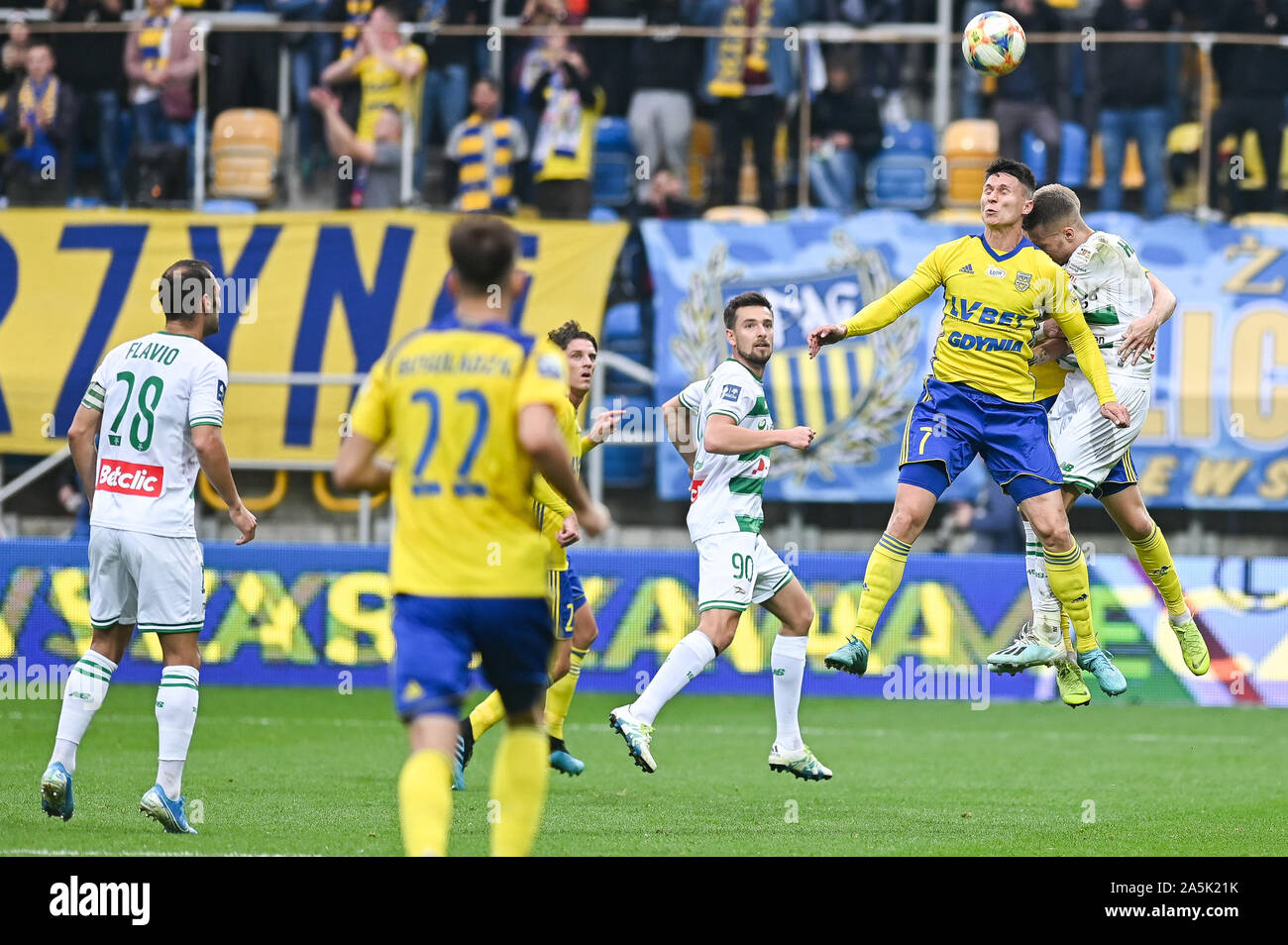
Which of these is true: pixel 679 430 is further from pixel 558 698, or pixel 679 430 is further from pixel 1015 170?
pixel 1015 170

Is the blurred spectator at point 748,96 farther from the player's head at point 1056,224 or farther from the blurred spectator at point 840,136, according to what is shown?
the player's head at point 1056,224

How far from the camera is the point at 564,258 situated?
1783cm

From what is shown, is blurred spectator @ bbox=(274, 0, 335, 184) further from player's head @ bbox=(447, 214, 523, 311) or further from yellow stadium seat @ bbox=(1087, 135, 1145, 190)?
player's head @ bbox=(447, 214, 523, 311)

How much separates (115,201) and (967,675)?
33.6ft

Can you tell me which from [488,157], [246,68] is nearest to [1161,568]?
[488,157]

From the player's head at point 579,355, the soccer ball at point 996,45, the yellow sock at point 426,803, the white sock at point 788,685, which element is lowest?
the white sock at point 788,685

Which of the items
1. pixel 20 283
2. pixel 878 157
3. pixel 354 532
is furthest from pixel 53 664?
pixel 878 157

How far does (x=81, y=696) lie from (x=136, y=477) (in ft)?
3.59

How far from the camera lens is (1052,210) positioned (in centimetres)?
941

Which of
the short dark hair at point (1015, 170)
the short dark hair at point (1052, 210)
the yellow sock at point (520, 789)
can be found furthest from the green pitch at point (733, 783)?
the short dark hair at point (1015, 170)

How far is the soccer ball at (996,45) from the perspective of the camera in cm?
955

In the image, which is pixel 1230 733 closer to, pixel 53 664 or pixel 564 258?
pixel 564 258

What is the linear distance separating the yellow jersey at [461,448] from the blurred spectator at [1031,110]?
12663 mm

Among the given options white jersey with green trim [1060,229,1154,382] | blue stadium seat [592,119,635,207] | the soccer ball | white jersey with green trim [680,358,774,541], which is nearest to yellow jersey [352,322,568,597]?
white jersey with green trim [680,358,774,541]
